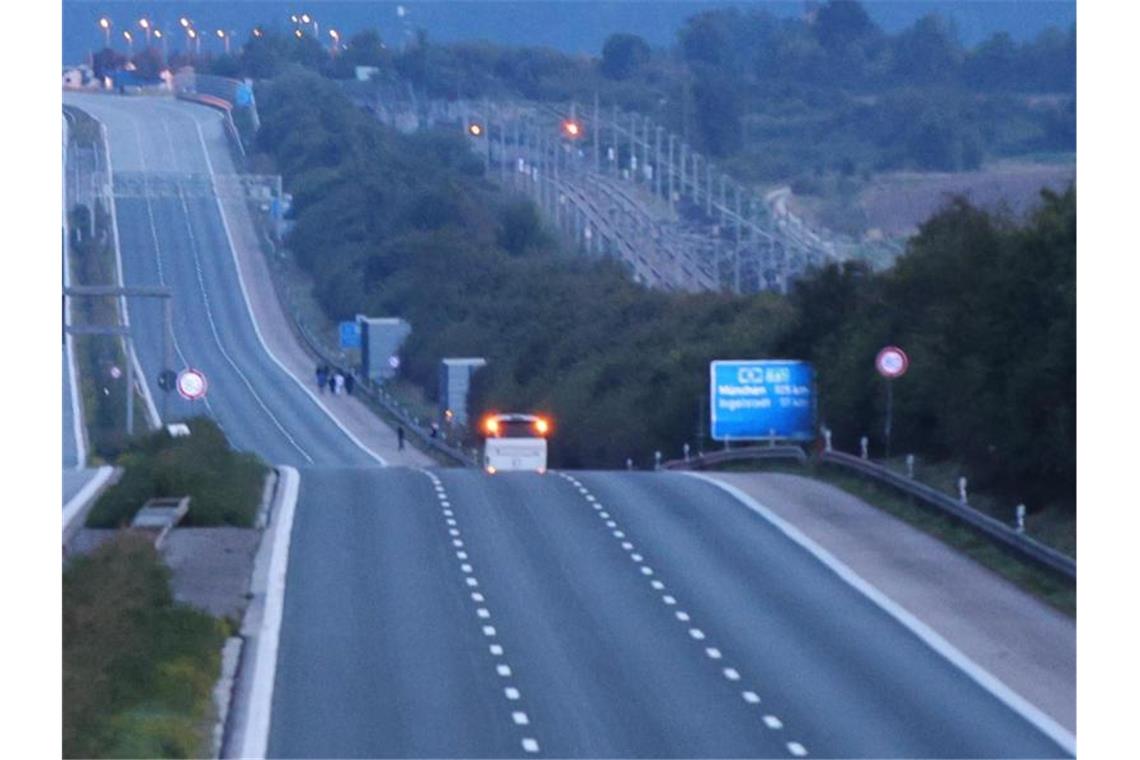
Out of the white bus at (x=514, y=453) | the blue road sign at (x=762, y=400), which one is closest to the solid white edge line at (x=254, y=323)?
the white bus at (x=514, y=453)

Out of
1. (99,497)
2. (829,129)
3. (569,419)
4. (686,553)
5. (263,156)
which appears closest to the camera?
(686,553)

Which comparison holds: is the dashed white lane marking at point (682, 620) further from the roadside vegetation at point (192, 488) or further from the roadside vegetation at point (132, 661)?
the roadside vegetation at point (192, 488)

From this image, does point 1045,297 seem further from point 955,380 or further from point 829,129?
point 829,129

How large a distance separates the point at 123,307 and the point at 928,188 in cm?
3567

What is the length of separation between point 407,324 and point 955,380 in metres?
51.0

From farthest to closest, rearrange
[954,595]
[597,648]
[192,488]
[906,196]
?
[906,196]
[192,488]
[954,595]
[597,648]

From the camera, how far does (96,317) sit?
79812 mm

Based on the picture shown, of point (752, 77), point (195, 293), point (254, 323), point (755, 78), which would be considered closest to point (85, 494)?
point (254, 323)

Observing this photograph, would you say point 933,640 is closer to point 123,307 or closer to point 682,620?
point 682,620

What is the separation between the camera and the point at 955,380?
31.8m

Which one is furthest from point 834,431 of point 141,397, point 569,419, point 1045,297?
point 141,397

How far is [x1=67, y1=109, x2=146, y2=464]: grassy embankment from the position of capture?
202 feet

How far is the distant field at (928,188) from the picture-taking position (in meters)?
78.1

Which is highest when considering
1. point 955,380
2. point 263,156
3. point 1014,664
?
point 263,156
